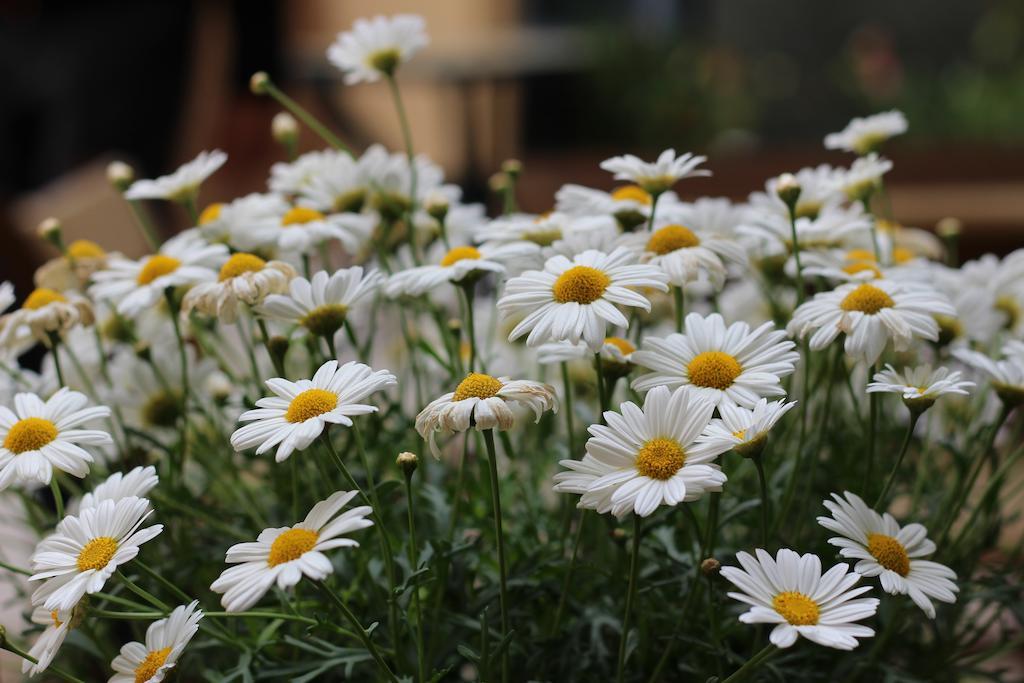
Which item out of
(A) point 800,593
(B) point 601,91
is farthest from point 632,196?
(B) point 601,91

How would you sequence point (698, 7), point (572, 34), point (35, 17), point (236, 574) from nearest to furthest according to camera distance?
point (236, 574)
point (35, 17)
point (572, 34)
point (698, 7)

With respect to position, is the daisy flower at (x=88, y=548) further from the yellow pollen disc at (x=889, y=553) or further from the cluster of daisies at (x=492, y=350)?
the yellow pollen disc at (x=889, y=553)

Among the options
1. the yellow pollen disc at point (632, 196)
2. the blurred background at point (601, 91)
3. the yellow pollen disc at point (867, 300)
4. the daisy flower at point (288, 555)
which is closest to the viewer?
the daisy flower at point (288, 555)

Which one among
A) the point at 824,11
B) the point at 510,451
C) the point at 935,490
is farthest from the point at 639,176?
the point at 824,11

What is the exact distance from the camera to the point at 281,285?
0.47 meters

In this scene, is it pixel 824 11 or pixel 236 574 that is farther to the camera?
pixel 824 11

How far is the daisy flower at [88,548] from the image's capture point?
36 centimetres

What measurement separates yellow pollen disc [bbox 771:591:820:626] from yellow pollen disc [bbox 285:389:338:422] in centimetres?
17

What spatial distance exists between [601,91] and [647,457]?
10.2 ft

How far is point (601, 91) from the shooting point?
3.35 m

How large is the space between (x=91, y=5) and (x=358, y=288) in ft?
11.7

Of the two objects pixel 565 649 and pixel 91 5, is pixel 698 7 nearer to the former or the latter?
pixel 91 5

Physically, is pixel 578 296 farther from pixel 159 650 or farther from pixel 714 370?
pixel 159 650

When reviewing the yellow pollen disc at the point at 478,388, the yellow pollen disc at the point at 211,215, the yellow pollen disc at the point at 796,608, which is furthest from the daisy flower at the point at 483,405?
the yellow pollen disc at the point at 211,215
